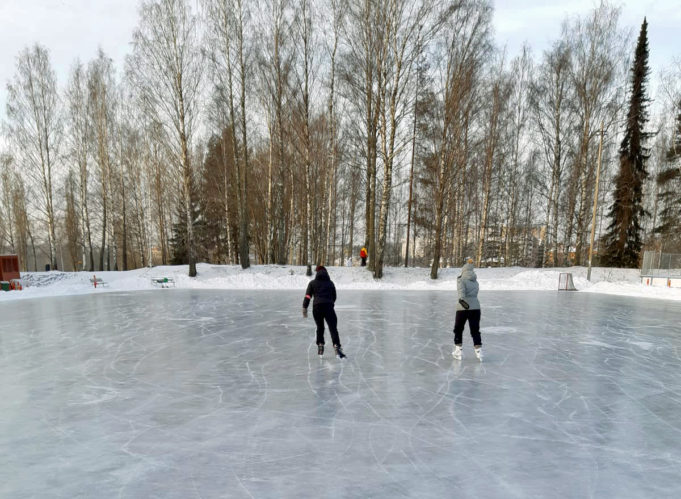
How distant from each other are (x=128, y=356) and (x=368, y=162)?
1806 centimetres

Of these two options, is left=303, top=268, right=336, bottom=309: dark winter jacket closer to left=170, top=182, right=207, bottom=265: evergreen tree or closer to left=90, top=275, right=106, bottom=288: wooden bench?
left=90, top=275, right=106, bottom=288: wooden bench

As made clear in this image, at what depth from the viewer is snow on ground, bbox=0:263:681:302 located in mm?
19344

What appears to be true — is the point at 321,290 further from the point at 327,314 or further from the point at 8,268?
the point at 8,268

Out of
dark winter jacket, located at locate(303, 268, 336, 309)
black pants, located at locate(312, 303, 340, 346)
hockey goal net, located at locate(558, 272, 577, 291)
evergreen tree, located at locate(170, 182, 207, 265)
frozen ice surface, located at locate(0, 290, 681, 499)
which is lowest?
frozen ice surface, located at locate(0, 290, 681, 499)

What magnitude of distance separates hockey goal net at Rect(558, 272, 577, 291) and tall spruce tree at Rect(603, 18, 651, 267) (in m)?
9.97

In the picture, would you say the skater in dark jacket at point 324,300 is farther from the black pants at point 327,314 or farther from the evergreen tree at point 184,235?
the evergreen tree at point 184,235

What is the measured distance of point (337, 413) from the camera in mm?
4508

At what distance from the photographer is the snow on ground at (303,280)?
1934cm

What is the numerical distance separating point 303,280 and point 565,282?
14162 millimetres

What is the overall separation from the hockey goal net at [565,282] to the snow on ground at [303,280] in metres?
0.45

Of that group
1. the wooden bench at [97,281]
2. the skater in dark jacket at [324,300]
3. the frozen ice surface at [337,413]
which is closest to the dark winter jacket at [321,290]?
the skater in dark jacket at [324,300]

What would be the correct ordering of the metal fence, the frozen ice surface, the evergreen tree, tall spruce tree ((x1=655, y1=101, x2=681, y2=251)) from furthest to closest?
the evergreen tree < tall spruce tree ((x1=655, y1=101, x2=681, y2=251)) < the metal fence < the frozen ice surface

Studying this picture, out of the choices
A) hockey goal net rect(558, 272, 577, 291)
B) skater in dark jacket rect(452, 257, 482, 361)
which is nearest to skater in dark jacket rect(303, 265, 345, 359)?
skater in dark jacket rect(452, 257, 482, 361)

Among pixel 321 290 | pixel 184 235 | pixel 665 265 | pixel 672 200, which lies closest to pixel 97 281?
pixel 184 235
